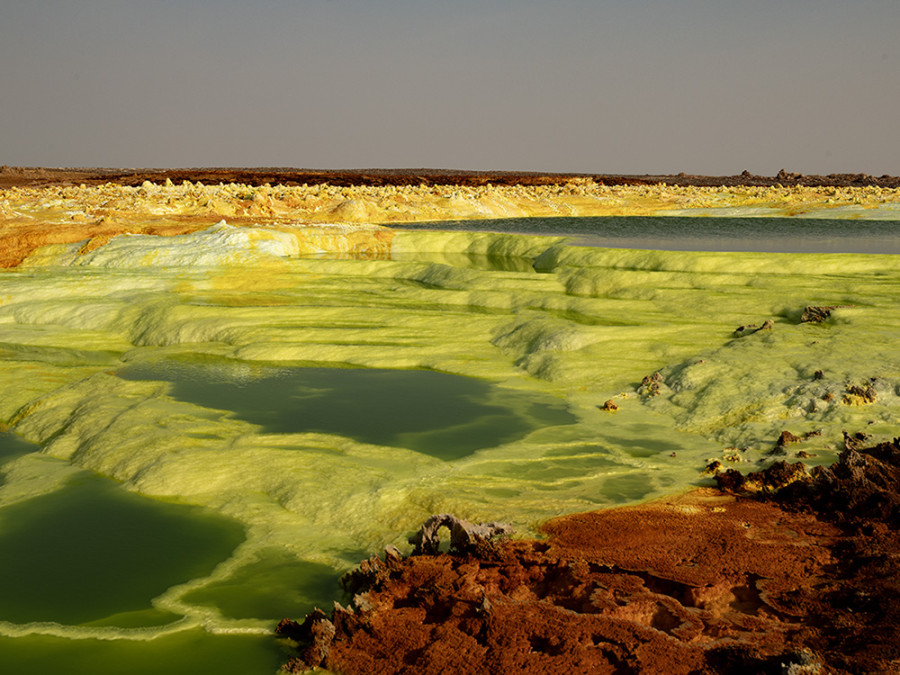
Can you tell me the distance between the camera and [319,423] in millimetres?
12680

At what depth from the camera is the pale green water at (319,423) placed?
761cm

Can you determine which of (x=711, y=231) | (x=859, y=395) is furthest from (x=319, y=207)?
(x=859, y=395)

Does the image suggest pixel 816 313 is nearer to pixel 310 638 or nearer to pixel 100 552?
pixel 310 638

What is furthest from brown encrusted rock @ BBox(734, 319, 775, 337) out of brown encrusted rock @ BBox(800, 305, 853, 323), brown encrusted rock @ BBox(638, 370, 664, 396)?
brown encrusted rock @ BBox(638, 370, 664, 396)

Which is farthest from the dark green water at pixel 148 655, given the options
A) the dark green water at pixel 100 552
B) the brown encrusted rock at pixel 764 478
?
the brown encrusted rock at pixel 764 478

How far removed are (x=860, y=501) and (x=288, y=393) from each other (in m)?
10.3

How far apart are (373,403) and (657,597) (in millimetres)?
8443

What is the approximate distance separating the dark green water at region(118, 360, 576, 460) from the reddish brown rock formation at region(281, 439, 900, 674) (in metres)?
4.05

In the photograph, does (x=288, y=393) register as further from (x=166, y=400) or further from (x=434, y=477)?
(x=434, y=477)

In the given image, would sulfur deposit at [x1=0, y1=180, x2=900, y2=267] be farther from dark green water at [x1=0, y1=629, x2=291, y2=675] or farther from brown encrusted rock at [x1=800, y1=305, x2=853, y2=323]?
dark green water at [x1=0, y1=629, x2=291, y2=675]

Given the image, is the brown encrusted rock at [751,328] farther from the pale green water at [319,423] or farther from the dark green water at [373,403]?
the dark green water at [373,403]

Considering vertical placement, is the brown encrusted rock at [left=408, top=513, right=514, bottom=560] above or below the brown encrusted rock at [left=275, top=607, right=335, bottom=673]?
above

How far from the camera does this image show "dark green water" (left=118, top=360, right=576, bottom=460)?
1204 cm

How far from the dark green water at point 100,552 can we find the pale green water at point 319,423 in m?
0.03
